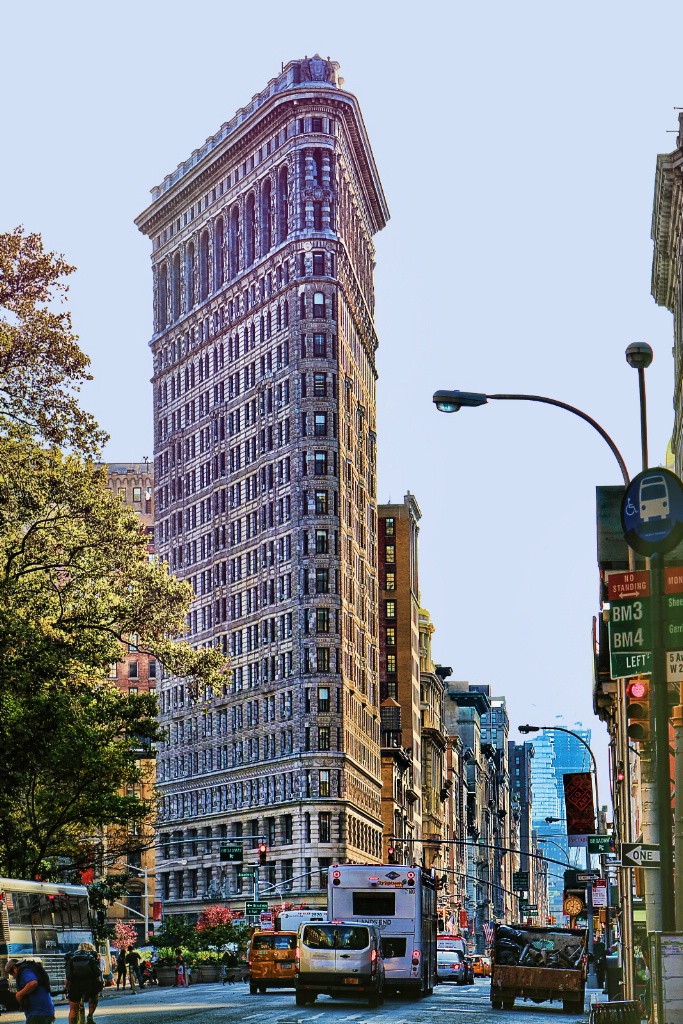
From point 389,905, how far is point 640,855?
24.3 m

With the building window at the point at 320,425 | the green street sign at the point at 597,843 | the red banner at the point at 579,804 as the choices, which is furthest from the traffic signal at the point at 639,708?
the building window at the point at 320,425

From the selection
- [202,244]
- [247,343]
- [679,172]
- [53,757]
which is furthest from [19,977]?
[202,244]

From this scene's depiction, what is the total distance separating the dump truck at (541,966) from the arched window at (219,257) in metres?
126

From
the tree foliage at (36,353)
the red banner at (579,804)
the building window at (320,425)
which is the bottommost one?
the red banner at (579,804)

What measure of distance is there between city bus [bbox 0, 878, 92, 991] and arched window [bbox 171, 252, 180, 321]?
12507 cm

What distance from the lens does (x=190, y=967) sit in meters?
87.9

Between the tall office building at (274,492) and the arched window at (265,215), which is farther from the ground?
the arched window at (265,215)

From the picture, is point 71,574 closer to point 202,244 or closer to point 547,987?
point 547,987

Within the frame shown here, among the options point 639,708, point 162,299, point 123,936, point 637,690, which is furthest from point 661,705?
point 162,299

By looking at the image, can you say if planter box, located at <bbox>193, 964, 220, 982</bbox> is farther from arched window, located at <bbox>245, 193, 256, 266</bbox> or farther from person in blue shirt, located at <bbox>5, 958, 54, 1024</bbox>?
arched window, located at <bbox>245, 193, 256, 266</bbox>

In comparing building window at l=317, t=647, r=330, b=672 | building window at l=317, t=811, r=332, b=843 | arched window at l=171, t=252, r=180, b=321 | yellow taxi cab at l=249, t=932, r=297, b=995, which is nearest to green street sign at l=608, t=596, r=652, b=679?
yellow taxi cab at l=249, t=932, r=297, b=995

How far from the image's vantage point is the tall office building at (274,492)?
481 ft

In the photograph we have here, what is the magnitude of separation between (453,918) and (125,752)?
143056 millimetres

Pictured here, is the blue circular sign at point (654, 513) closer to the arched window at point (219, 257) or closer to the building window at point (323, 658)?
the building window at point (323, 658)
